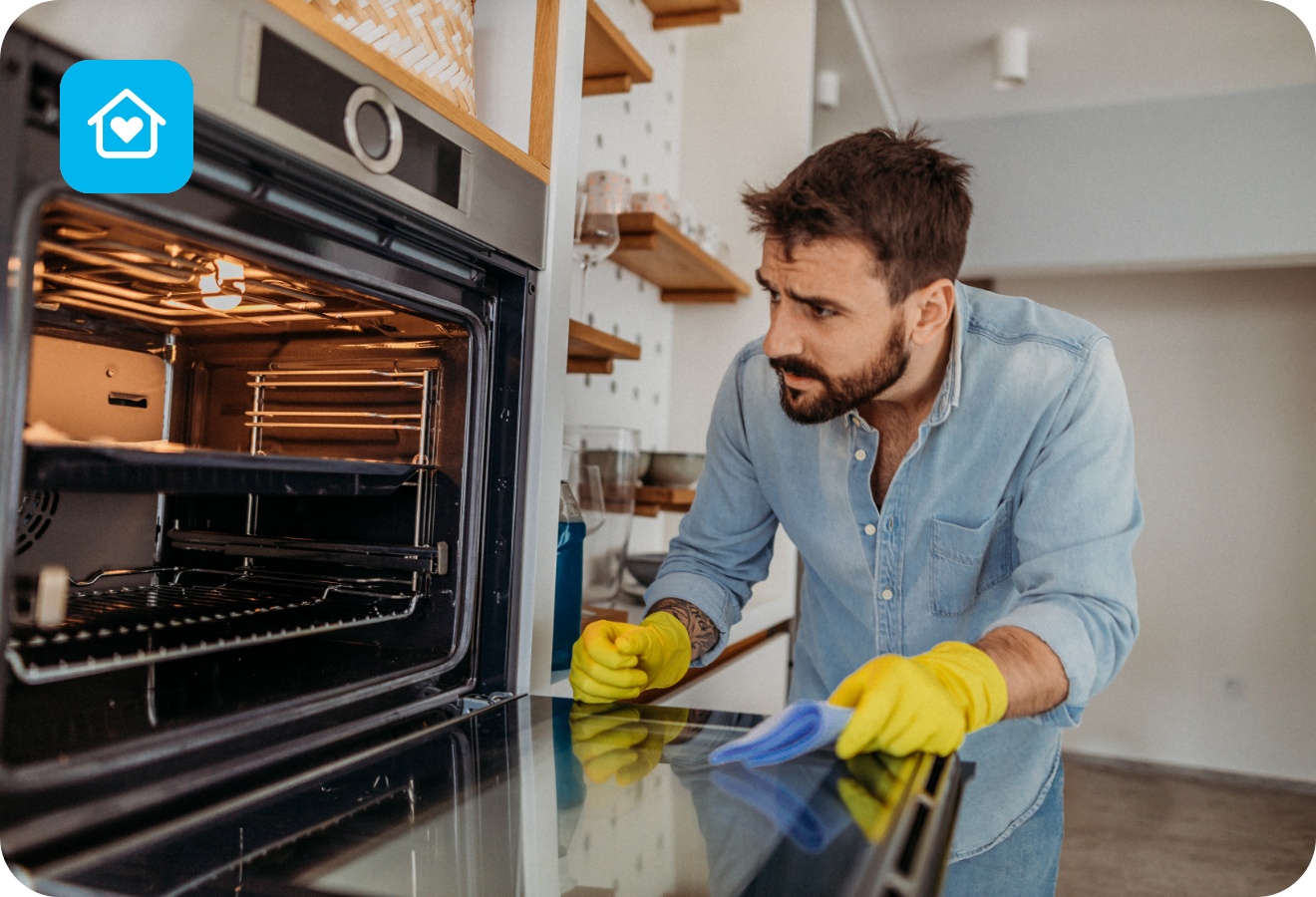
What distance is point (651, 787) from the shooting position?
0.67 meters

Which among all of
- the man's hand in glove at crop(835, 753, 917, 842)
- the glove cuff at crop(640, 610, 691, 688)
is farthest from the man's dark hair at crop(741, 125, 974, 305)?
the man's hand in glove at crop(835, 753, 917, 842)

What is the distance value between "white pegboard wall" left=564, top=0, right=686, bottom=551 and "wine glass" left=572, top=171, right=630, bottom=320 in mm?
144

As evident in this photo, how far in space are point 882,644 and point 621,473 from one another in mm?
648

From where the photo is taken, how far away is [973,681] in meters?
0.83

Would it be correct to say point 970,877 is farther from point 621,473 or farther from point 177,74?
point 177,74

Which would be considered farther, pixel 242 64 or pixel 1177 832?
pixel 1177 832

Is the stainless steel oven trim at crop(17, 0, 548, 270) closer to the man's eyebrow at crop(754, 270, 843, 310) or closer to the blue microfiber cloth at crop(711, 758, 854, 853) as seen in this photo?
the man's eyebrow at crop(754, 270, 843, 310)

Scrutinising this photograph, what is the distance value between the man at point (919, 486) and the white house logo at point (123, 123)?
678mm

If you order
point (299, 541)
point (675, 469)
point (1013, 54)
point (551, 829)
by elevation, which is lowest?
point (551, 829)

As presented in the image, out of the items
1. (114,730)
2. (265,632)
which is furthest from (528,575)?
(114,730)

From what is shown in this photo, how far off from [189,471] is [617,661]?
518mm

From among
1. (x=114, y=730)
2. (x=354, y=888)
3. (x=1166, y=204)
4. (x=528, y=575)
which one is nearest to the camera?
(x=354, y=888)

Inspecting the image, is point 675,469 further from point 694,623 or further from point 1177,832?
point 1177,832

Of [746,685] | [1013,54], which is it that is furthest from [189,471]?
[1013,54]
